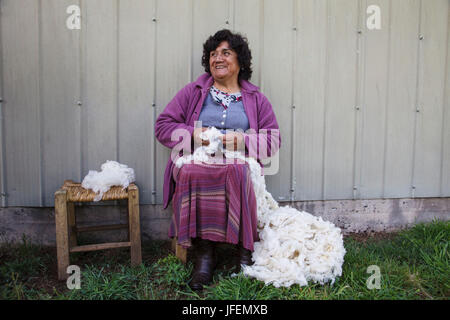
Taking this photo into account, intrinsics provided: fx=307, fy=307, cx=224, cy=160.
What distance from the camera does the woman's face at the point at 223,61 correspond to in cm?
212

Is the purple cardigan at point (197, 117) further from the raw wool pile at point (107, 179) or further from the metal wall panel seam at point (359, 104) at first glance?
the metal wall panel seam at point (359, 104)

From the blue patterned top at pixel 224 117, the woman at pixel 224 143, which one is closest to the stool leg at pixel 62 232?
the woman at pixel 224 143

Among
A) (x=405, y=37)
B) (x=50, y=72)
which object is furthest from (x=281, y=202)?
(x=50, y=72)

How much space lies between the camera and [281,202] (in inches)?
100

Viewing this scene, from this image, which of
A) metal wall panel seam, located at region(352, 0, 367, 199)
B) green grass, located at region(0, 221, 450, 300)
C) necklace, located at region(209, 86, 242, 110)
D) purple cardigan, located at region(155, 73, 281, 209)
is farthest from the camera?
metal wall panel seam, located at region(352, 0, 367, 199)

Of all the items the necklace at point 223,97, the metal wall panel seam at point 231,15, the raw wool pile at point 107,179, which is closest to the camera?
the raw wool pile at point 107,179

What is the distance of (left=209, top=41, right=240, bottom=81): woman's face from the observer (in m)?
2.12

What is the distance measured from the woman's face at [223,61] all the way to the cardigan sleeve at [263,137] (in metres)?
0.33

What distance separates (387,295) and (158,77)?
2.05 meters

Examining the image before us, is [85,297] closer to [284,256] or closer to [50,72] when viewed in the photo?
[284,256]

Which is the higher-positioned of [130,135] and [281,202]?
[130,135]

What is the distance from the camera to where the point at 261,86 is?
246 centimetres

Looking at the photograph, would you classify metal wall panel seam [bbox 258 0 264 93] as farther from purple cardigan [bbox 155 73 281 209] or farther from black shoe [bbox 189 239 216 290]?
black shoe [bbox 189 239 216 290]

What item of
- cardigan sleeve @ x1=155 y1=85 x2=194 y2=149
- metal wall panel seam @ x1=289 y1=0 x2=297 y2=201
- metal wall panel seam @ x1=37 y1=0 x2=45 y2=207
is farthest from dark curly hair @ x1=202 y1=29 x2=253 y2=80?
metal wall panel seam @ x1=37 y1=0 x2=45 y2=207
